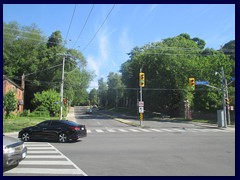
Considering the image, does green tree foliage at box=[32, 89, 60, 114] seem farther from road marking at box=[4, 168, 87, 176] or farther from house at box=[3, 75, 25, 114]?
road marking at box=[4, 168, 87, 176]

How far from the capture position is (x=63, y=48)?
64.6 m

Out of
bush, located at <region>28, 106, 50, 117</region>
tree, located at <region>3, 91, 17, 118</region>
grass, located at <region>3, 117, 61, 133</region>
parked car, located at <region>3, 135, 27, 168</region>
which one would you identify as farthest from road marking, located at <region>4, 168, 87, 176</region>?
bush, located at <region>28, 106, 50, 117</region>

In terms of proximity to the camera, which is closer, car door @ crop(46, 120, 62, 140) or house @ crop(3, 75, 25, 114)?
car door @ crop(46, 120, 62, 140)

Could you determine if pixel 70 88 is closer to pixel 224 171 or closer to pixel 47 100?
pixel 47 100

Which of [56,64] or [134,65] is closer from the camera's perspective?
[56,64]

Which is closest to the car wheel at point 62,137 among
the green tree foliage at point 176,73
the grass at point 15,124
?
the grass at point 15,124

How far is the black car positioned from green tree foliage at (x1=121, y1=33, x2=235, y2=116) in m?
37.5

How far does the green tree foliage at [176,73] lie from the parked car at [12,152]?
46.1m

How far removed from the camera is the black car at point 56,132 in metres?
19.1

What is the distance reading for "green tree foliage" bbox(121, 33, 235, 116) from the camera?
53.3 metres

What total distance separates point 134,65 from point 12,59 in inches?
1045

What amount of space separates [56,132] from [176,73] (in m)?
42.0

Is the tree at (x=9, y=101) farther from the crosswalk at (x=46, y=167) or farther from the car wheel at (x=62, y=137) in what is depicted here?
the crosswalk at (x=46, y=167)
